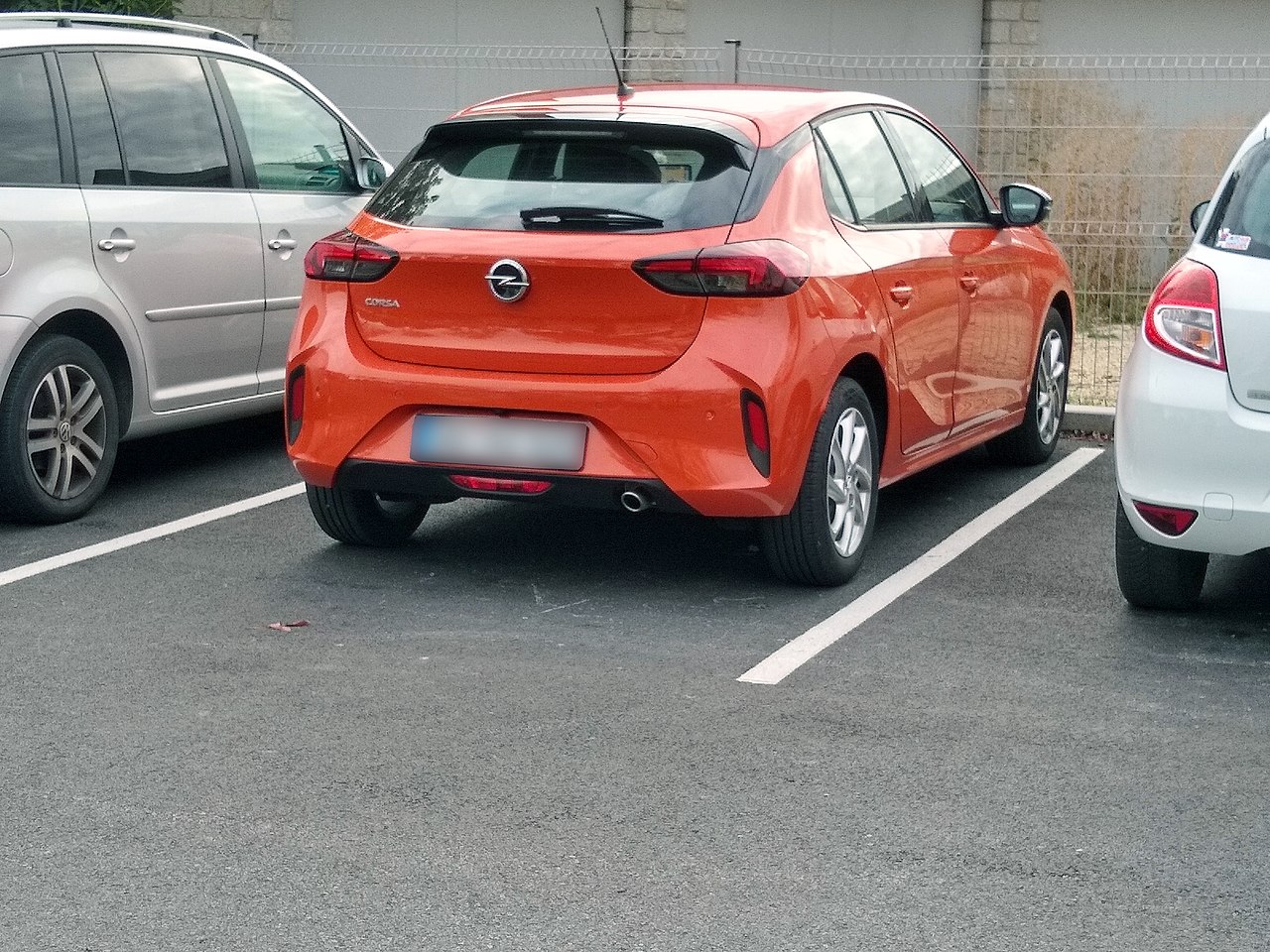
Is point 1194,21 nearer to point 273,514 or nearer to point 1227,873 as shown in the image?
point 273,514

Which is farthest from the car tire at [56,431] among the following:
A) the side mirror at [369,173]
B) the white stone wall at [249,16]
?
the white stone wall at [249,16]

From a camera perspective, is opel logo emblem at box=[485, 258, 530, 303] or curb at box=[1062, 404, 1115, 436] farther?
curb at box=[1062, 404, 1115, 436]

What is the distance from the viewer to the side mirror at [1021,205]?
24.4ft

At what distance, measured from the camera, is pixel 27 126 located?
681 cm

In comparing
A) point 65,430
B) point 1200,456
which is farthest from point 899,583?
point 65,430

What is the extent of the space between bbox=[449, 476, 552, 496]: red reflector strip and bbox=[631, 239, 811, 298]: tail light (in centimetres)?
72

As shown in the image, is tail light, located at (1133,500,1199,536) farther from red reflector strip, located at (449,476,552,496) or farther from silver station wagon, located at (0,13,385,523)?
silver station wagon, located at (0,13,385,523)

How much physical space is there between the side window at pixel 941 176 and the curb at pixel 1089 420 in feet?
6.97

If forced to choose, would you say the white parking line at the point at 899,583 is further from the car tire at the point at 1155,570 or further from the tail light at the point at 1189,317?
the tail light at the point at 1189,317

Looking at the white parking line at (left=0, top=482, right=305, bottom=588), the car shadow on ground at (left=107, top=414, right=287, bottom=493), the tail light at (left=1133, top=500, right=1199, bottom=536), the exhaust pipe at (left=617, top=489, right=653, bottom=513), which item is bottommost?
the car shadow on ground at (left=107, top=414, right=287, bottom=493)

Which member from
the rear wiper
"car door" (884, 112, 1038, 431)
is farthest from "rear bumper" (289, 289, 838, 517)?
"car door" (884, 112, 1038, 431)

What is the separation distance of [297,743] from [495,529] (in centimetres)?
249

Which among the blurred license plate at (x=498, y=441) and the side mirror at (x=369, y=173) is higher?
the side mirror at (x=369, y=173)

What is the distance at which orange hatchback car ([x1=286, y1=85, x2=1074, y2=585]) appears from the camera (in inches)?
219
